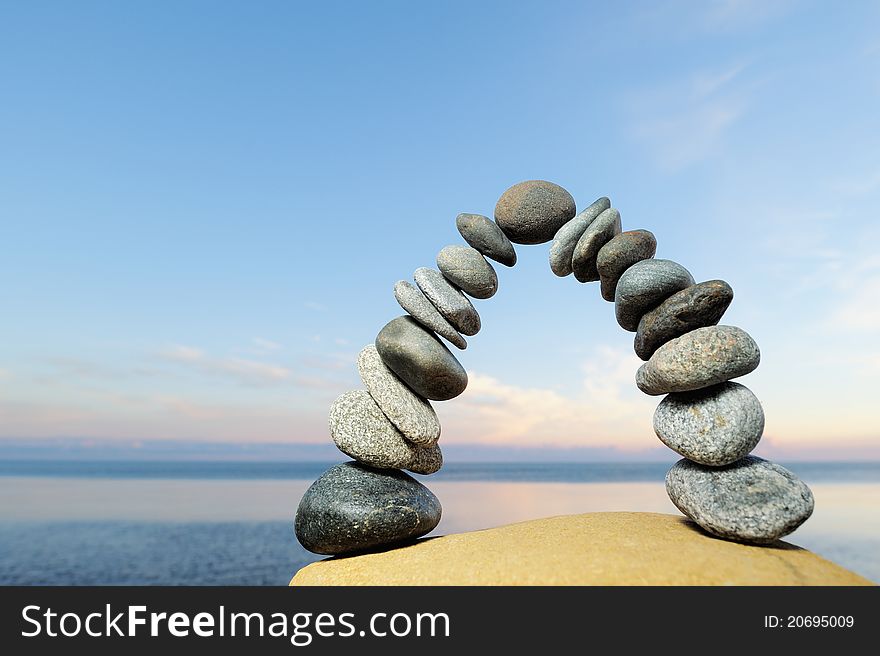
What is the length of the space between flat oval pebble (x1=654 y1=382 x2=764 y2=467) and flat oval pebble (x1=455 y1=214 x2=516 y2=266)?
2.04m

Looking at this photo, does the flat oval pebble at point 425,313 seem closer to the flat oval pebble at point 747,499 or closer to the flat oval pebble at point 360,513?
the flat oval pebble at point 360,513

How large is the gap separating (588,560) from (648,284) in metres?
2.14

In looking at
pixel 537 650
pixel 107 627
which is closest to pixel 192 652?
pixel 107 627

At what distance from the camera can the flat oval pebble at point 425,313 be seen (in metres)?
5.39

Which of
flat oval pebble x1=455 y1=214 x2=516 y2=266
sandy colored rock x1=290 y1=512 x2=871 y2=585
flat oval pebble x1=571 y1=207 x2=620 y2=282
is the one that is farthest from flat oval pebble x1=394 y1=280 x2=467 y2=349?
sandy colored rock x1=290 y1=512 x2=871 y2=585

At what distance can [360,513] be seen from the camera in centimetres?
494

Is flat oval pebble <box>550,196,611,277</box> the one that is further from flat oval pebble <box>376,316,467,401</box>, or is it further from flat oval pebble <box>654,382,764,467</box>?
flat oval pebble <box>654,382,764,467</box>

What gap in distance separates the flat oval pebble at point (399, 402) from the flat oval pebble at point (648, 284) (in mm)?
1926

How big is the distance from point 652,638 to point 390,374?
Answer: 294 centimetres

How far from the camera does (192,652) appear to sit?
3.59 meters

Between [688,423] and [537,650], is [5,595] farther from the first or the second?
[688,423]

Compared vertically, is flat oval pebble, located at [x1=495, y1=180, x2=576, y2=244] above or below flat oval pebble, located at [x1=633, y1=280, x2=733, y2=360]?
above

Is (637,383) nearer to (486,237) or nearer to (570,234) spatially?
(570,234)

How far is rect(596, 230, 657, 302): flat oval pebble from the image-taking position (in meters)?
5.11
